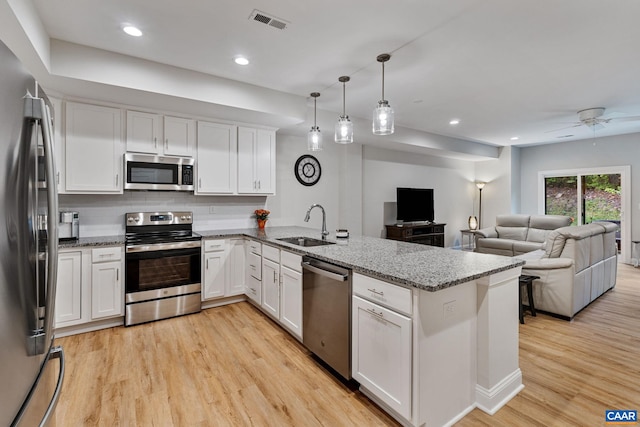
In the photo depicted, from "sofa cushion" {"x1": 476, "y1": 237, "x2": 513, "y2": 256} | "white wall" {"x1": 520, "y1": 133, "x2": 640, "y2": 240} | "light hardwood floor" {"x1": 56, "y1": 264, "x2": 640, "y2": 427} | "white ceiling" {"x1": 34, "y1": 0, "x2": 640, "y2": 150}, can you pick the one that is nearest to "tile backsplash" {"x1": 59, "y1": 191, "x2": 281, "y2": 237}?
"light hardwood floor" {"x1": 56, "y1": 264, "x2": 640, "y2": 427}

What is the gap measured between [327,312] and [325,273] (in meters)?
0.30

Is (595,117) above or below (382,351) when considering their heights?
above

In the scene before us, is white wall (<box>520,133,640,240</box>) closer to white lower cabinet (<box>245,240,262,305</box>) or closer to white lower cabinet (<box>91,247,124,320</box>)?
white lower cabinet (<box>245,240,262,305</box>)

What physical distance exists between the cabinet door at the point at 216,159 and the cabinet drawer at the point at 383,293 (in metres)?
2.57

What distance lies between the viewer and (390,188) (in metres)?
6.42

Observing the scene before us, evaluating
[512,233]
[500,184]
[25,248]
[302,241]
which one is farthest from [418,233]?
[25,248]

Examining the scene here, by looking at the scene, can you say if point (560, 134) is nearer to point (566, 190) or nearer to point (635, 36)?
point (566, 190)

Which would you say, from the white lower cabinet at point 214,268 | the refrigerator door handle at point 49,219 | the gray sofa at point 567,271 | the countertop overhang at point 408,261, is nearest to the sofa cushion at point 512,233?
the gray sofa at point 567,271

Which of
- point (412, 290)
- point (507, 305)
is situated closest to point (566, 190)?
point (507, 305)

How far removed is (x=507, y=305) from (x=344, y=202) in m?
3.66

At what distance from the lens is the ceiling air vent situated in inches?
89.1

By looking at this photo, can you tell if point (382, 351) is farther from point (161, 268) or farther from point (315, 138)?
point (161, 268)

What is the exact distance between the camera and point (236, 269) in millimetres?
3867

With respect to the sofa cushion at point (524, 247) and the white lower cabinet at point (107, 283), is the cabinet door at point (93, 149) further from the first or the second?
the sofa cushion at point (524, 247)
